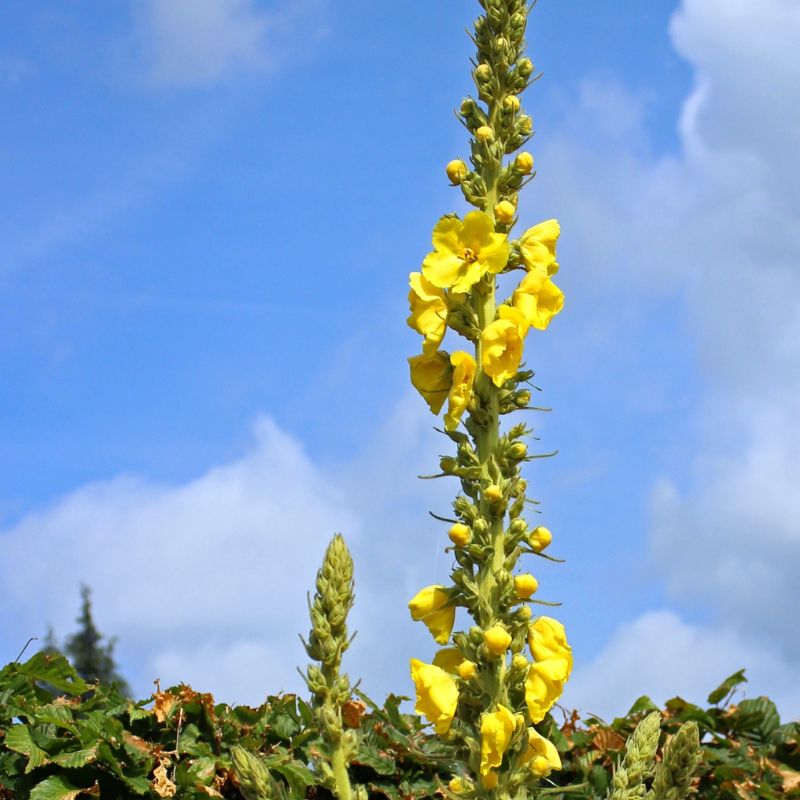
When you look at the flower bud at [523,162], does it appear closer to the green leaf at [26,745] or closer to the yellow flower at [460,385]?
the yellow flower at [460,385]

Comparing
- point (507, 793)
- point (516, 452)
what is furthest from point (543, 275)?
point (507, 793)

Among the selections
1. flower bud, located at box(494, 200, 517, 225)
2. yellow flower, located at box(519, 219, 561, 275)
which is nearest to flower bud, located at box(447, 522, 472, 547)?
yellow flower, located at box(519, 219, 561, 275)

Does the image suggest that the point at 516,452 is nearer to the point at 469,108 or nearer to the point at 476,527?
the point at 476,527

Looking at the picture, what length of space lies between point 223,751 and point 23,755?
101cm

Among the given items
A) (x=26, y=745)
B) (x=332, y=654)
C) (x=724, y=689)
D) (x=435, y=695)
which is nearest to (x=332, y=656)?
(x=332, y=654)

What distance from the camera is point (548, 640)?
4.23 m

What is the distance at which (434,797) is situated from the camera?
5.82m

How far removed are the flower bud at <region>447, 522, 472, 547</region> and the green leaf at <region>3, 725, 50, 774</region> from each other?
2561 millimetres

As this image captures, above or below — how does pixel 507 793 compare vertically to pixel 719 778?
below

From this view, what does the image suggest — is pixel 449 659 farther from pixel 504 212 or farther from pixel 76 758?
pixel 76 758

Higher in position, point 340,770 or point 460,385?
point 460,385

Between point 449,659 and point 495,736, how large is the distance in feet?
1.41

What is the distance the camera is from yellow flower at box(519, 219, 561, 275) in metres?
4.56

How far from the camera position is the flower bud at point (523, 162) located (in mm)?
4613
